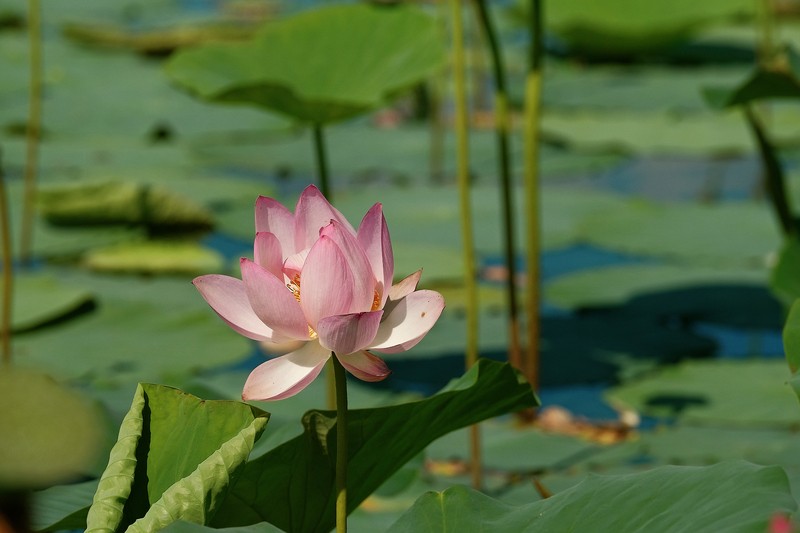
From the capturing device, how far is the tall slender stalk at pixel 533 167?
5.58ft

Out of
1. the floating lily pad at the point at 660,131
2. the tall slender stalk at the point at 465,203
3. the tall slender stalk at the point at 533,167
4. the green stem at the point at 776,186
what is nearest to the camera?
the tall slender stalk at the point at 465,203

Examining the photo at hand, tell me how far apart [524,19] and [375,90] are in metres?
2.89

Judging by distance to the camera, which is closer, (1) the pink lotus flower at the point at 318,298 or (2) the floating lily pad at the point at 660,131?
(1) the pink lotus flower at the point at 318,298

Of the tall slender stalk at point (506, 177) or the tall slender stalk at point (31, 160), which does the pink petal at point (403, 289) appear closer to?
the tall slender stalk at point (506, 177)

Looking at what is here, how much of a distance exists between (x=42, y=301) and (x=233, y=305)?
58.7 inches

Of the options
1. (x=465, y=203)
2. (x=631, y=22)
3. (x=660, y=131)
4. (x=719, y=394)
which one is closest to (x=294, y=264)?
(x=465, y=203)

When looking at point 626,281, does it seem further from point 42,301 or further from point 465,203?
point 42,301

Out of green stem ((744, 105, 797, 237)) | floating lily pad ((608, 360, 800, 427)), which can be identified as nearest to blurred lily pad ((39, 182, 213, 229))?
floating lily pad ((608, 360, 800, 427))

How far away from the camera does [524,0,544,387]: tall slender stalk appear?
5.58 ft

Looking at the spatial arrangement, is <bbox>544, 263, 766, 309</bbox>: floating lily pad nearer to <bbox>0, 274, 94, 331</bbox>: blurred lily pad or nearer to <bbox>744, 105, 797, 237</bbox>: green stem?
<bbox>744, 105, 797, 237</bbox>: green stem

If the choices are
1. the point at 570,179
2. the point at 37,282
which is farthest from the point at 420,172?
the point at 37,282

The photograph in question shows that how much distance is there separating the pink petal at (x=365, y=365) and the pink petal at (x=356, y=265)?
0.10ft

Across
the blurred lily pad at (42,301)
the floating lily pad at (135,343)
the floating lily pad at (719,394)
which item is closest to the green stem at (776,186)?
the floating lily pad at (719,394)

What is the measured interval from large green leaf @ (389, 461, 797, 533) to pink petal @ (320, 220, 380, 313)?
0.44 feet
